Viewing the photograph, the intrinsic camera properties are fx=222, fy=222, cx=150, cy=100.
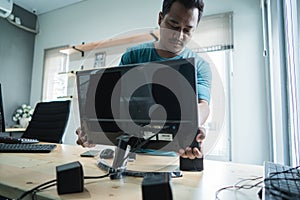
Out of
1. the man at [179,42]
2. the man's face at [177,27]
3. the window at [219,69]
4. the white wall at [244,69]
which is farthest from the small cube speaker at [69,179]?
the white wall at [244,69]

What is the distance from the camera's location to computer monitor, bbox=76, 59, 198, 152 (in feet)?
2.19

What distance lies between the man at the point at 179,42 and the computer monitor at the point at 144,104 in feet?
0.63

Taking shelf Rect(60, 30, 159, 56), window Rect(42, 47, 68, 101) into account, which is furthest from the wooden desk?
window Rect(42, 47, 68, 101)

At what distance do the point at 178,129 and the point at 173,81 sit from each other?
149mm

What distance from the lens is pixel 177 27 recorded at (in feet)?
3.49

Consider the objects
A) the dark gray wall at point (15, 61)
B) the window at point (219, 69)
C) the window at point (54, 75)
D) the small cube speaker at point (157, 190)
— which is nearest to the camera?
the small cube speaker at point (157, 190)

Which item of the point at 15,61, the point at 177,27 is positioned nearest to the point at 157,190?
the point at 177,27

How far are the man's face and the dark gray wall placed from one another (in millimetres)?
3162

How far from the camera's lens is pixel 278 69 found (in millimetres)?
1525

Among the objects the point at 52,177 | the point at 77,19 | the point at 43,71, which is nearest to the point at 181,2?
the point at 52,177

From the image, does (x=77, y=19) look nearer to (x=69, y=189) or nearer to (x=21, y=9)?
(x=21, y=9)

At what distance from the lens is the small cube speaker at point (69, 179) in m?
0.56

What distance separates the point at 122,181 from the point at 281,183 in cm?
43

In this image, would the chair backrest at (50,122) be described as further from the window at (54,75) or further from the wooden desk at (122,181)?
the window at (54,75)
